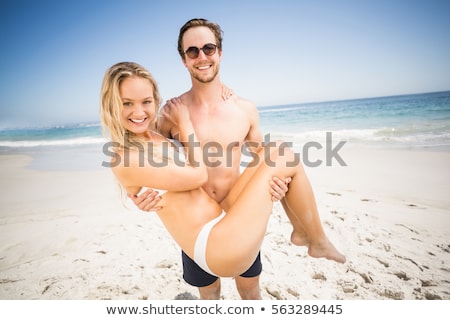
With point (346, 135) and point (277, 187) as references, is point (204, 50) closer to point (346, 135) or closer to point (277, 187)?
point (277, 187)

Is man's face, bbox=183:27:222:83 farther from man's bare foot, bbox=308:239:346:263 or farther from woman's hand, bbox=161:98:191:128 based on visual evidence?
man's bare foot, bbox=308:239:346:263

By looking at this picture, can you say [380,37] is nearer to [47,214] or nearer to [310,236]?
[310,236]

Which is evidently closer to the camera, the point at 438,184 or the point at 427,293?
the point at 427,293

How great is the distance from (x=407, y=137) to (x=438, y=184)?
4617 millimetres

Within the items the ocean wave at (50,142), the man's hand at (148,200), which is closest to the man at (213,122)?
the man's hand at (148,200)

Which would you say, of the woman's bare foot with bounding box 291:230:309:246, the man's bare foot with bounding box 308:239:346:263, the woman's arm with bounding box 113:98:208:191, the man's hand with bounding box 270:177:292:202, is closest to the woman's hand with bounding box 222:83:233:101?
the woman's arm with bounding box 113:98:208:191

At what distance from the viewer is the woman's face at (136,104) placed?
1.69 meters

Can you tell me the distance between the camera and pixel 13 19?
102 inches

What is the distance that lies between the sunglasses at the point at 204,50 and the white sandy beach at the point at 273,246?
6.65ft

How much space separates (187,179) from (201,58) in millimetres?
927

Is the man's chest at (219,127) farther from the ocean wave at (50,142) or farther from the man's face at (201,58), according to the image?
the ocean wave at (50,142)

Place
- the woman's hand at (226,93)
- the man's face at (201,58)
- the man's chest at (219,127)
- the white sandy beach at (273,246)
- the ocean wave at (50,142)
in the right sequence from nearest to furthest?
the man's face at (201,58) → the man's chest at (219,127) → the woman's hand at (226,93) → the white sandy beach at (273,246) → the ocean wave at (50,142)

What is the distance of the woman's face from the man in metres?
0.26
